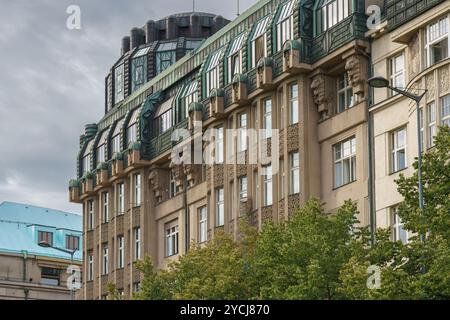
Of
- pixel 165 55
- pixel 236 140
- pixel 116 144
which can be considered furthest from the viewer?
pixel 165 55

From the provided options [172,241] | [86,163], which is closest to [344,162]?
[172,241]

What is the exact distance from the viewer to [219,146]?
66.2 meters

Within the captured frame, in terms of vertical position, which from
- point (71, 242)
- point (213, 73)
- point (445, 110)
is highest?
point (213, 73)

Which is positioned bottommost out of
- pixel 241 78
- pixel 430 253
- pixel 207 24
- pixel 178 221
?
pixel 430 253

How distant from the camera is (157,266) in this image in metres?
74.6

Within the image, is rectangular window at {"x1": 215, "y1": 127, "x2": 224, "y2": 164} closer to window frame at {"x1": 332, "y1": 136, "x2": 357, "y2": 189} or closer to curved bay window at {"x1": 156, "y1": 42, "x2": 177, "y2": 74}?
window frame at {"x1": 332, "y1": 136, "x2": 357, "y2": 189}

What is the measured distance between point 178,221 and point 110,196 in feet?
26.5

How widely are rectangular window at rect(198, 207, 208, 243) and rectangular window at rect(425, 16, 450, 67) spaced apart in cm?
2143

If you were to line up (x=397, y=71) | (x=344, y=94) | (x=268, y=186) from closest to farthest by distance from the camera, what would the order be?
(x=397, y=71) < (x=344, y=94) < (x=268, y=186)

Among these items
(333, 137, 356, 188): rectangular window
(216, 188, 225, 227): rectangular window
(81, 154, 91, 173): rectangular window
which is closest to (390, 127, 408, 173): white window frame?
(333, 137, 356, 188): rectangular window

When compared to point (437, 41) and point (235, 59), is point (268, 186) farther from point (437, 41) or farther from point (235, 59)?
point (437, 41)

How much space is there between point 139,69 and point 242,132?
24.5 meters
